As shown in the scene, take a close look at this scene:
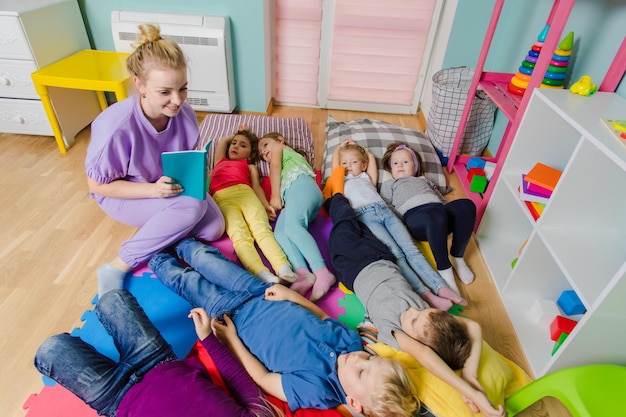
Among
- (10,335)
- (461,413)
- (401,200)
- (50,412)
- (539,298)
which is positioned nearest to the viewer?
(461,413)

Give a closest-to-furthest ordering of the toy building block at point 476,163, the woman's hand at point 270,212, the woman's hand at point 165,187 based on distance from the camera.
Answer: the woman's hand at point 165,187
the woman's hand at point 270,212
the toy building block at point 476,163

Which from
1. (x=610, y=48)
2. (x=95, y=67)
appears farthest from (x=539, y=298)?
(x=95, y=67)

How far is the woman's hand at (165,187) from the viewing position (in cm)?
137

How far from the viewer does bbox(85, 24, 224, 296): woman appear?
4.08ft

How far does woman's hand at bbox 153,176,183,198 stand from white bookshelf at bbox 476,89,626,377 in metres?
1.32

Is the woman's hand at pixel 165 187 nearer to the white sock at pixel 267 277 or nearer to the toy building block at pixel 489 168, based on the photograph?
the white sock at pixel 267 277

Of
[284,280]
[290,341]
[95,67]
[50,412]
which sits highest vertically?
[95,67]

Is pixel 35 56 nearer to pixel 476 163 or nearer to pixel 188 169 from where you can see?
pixel 188 169

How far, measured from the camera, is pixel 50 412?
1.12 m

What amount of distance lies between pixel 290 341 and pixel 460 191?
1480 millimetres

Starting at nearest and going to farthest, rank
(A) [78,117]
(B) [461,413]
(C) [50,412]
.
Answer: (B) [461,413]
(C) [50,412]
(A) [78,117]


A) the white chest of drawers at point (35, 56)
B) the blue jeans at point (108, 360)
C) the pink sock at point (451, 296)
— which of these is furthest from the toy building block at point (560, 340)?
the white chest of drawers at point (35, 56)

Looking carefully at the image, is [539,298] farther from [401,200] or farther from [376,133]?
[376,133]

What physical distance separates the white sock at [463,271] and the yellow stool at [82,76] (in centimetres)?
197
